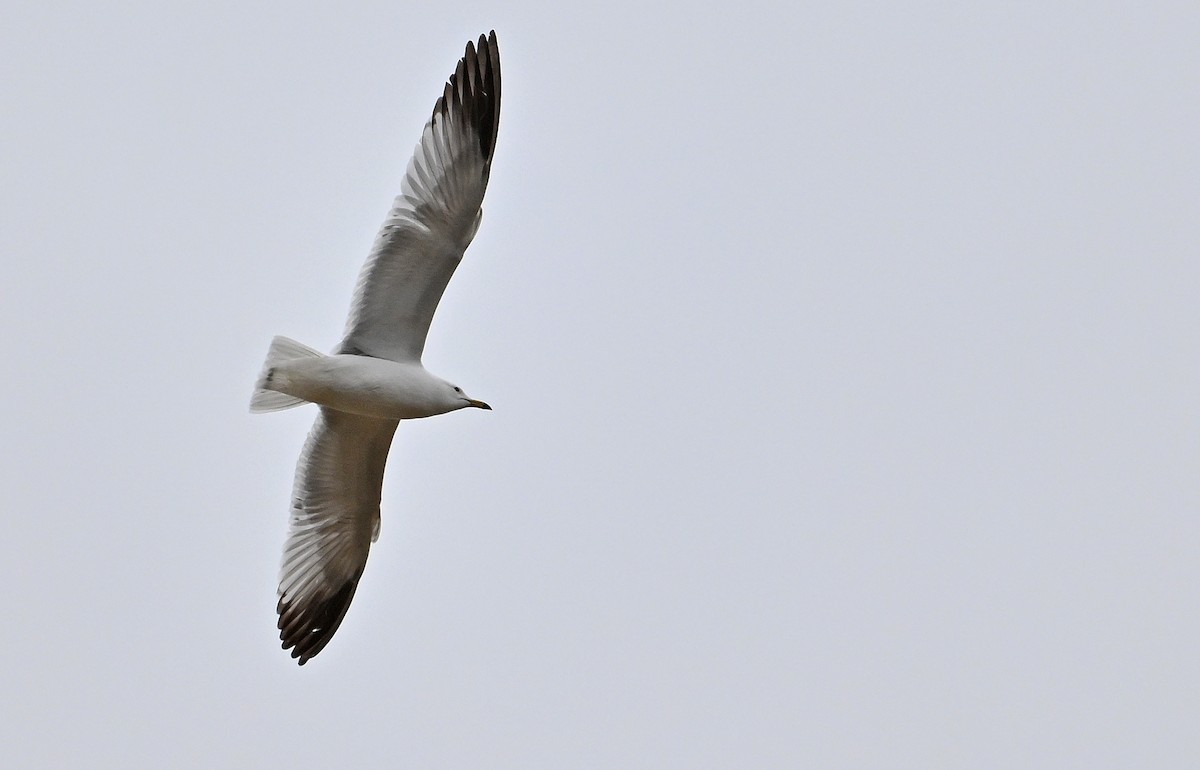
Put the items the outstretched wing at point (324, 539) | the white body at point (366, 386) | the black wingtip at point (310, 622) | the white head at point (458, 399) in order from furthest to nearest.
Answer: the black wingtip at point (310, 622) → the outstretched wing at point (324, 539) → the white head at point (458, 399) → the white body at point (366, 386)

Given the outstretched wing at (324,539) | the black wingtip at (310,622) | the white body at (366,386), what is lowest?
the black wingtip at (310,622)

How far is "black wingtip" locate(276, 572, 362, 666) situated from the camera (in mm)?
13031

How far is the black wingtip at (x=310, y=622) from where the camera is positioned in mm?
13031

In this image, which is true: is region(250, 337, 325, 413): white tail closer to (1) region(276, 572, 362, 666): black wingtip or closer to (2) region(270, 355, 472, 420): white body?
(2) region(270, 355, 472, 420): white body

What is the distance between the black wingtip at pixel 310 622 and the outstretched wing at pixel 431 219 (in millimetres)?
2344

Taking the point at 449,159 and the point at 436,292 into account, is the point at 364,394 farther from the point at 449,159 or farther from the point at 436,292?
the point at 449,159

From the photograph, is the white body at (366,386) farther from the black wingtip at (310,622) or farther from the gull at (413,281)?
the black wingtip at (310,622)

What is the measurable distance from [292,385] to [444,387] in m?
1.05

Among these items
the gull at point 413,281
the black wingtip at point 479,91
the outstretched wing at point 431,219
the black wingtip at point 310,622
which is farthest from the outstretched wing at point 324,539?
the black wingtip at point 479,91

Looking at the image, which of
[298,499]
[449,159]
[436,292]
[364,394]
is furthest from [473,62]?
[298,499]

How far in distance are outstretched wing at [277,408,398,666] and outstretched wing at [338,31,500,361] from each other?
1.25m

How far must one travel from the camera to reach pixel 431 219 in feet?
37.7

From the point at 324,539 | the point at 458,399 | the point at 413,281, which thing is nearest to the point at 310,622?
the point at 324,539

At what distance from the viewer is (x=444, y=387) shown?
11789 mm
